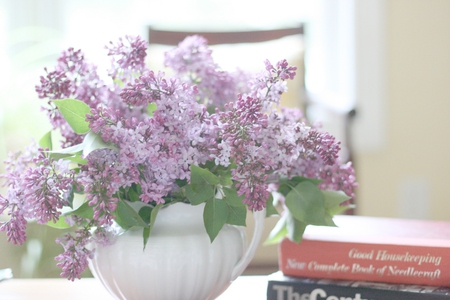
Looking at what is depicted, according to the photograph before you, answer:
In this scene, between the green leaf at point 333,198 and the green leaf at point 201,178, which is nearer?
the green leaf at point 201,178

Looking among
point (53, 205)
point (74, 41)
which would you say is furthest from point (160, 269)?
point (74, 41)

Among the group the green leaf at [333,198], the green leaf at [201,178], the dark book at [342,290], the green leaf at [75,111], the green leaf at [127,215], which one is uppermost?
the green leaf at [75,111]

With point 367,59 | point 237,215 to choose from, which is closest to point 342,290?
point 237,215

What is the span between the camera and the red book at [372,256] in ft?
1.92

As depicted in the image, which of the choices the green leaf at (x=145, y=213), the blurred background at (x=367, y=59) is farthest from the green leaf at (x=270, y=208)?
the blurred background at (x=367, y=59)

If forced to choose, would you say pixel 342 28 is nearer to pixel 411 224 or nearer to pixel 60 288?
pixel 411 224

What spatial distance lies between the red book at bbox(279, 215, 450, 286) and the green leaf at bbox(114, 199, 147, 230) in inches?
8.0

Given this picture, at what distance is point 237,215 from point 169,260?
0.08 m

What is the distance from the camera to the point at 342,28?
234cm

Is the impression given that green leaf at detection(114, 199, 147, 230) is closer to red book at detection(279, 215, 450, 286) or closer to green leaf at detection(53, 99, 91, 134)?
green leaf at detection(53, 99, 91, 134)

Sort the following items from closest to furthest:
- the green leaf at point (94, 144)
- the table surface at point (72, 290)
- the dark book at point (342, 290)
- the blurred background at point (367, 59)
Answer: the green leaf at point (94, 144), the dark book at point (342, 290), the table surface at point (72, 290), the blurred background at point (367, 59)

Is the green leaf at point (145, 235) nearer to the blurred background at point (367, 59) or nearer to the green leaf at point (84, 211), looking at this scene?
the green leaf at point (84, 211)

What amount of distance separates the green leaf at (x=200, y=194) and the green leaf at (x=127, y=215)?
5 centimetres

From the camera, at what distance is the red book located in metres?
0.58
